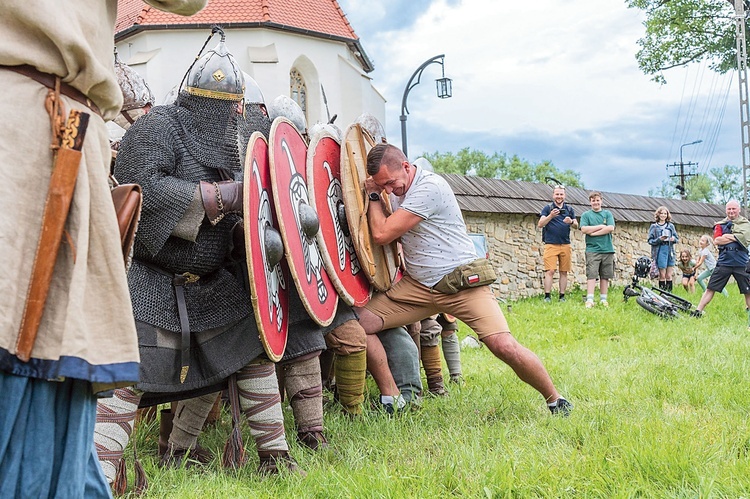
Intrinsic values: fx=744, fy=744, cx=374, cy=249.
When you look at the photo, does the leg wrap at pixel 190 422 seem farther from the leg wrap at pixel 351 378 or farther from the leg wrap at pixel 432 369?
the leg wrap at pixel 432 369

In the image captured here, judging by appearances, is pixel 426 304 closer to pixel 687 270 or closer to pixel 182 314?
pixel 182 314

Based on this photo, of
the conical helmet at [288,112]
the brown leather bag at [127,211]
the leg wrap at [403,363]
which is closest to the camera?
the brown leather bag at [127,211]

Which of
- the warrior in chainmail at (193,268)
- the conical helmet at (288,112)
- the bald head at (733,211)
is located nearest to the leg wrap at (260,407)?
the warrior in chainmail at (193,268)

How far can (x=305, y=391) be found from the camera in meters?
3.05

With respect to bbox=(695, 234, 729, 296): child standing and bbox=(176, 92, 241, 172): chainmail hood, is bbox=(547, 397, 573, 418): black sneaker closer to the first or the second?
bbox=(176, 92, 241, 172): chainmail hood

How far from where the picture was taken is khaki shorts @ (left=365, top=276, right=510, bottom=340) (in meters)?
3.59

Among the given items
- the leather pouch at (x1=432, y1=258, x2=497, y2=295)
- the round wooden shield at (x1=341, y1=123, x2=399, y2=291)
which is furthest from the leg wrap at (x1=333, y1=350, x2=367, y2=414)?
the leather pouch at (x1=432, y1=258, x2=497, y2=295)

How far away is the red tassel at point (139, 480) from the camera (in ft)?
8.36

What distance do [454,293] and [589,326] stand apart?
14.7 ft

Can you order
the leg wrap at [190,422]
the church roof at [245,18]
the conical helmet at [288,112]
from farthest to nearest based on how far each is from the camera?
the church roof at [245,18] < the conical helmet at [288,112] < the leg wrap at [190,422]

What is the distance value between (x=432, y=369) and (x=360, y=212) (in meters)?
1.33

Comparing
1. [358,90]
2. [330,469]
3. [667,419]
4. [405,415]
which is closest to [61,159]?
[330,469]

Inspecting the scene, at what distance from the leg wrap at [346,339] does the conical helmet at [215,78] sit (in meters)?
1.13

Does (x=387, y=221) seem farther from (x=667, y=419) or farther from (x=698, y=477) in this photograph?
Result: (x=698, y=477)
